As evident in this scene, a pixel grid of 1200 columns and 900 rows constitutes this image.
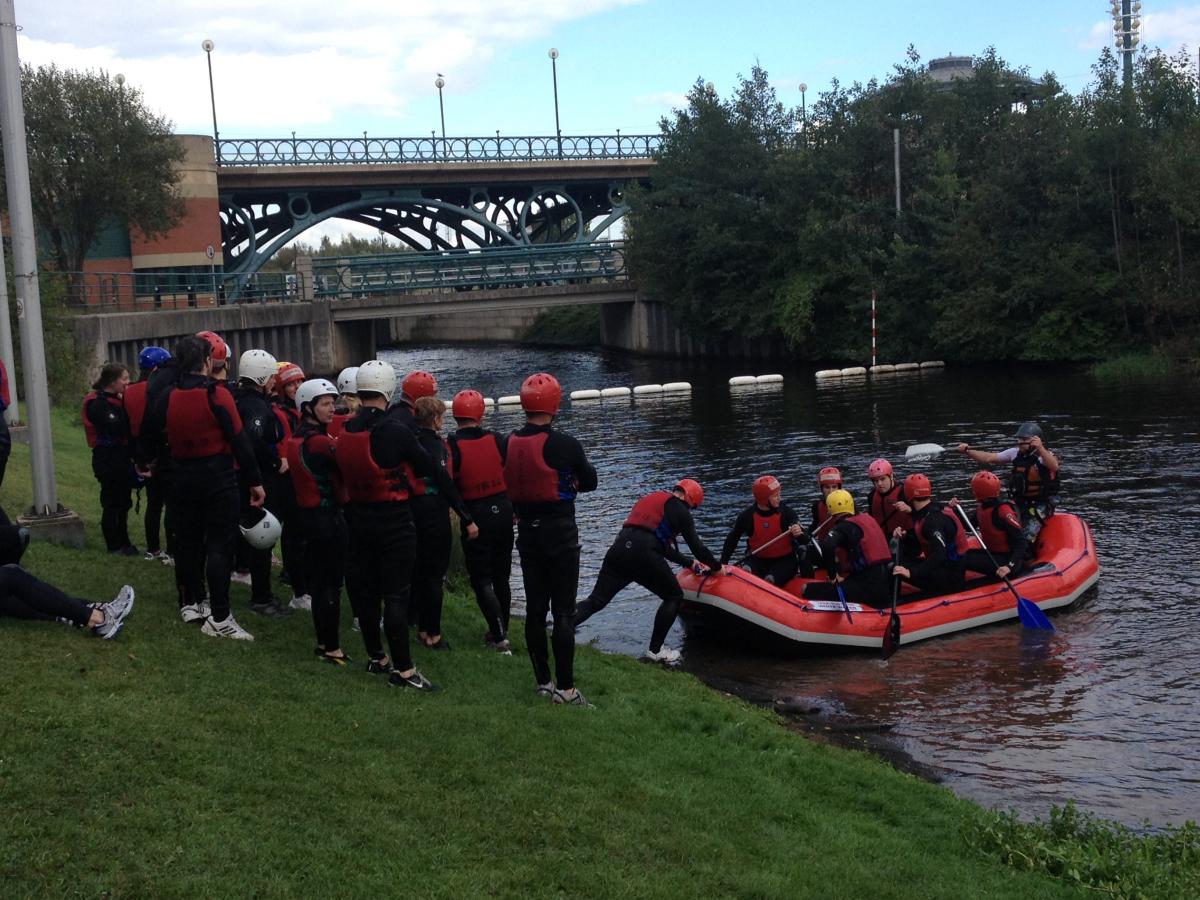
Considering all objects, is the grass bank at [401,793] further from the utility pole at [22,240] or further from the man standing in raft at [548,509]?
the utility pole at [22,240]

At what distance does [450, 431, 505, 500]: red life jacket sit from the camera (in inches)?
400

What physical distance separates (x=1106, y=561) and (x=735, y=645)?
230 inches

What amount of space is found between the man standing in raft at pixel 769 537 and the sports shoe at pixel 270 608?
4866mm

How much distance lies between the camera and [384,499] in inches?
320

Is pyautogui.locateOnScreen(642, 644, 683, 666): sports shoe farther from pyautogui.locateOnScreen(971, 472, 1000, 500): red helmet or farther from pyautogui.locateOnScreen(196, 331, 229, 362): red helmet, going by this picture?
pyautogui.locateOnScreen(196, 331, 229, 362): red helmet

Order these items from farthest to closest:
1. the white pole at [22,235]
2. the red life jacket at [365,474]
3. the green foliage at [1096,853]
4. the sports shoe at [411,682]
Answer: the white pole at [22,235] → the sports shoe at [411,682] → the red life jacket at [365,474] → the green foliage at [1096,853]

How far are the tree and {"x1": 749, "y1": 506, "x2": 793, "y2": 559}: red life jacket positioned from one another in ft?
115

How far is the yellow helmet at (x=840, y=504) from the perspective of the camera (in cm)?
1289

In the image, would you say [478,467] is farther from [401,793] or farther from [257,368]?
[401,793]

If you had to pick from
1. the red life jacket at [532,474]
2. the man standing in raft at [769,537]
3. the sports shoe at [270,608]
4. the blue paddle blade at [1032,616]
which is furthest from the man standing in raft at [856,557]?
the sports shoe at [270,608]

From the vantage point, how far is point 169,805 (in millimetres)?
5691

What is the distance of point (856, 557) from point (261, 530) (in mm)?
6113

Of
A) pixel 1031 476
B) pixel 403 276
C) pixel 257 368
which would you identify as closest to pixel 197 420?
pixel 257 368

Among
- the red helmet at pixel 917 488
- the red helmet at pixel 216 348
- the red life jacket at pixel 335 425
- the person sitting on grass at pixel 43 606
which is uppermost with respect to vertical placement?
the red helmet at pixel 216 348
